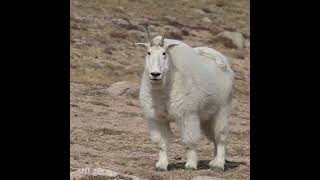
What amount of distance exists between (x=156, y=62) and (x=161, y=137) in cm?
149

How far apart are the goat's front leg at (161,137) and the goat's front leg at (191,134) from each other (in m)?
0.31

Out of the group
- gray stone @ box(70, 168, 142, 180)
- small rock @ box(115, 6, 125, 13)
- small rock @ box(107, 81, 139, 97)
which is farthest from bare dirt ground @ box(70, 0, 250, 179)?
gray stone @ box(70, 168, 142, 180)

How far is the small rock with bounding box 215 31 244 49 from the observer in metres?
45.8

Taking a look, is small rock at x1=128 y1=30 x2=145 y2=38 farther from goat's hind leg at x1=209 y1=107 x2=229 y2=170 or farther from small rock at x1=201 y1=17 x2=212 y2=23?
goat's hind leg at x1=209 y1=107 x2=229 y2=170

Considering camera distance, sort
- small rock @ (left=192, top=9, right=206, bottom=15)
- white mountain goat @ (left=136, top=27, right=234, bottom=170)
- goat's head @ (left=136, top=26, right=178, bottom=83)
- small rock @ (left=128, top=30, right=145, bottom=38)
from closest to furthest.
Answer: goat's head @ (left=136, top=26, right=178, bottom=83) → white mountain goat @ (left=136, top=27, right=234, bottom=170) → small rock @ (left=128, top=30, right=145, bottom=38) → small rock @ (left=192, top=9, right=206, bottom=15)

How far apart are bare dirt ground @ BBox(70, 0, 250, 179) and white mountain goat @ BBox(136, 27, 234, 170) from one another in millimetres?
560

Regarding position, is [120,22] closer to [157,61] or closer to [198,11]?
[198,11]

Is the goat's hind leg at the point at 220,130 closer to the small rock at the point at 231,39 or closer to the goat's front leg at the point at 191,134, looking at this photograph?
the goat's front leg at the point at 191,134

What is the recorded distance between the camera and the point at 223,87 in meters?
12.3

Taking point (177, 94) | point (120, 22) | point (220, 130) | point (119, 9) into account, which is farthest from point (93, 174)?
point (119, 9)
